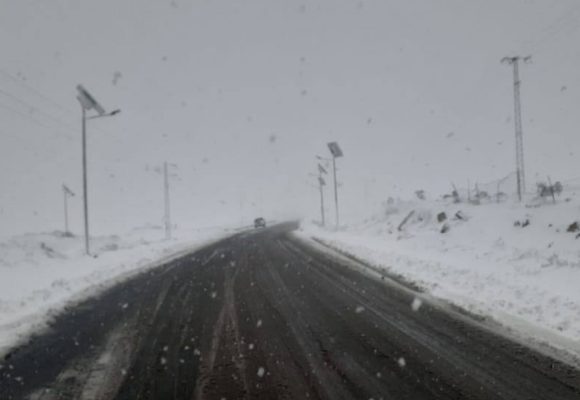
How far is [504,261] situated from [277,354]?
11.7m

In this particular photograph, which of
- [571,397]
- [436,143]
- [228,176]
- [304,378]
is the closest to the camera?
[571,397]

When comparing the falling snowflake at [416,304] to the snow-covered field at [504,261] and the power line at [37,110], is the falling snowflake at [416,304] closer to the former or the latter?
the snow-covered field at [504,261]

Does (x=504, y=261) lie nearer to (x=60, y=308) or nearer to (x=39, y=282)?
(x=60, y=308)

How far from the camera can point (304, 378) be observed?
5.89 meters

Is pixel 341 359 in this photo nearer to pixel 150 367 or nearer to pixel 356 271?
pixel 150 367

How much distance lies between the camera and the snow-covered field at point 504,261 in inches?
351

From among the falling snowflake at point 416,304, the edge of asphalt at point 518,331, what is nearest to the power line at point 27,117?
the falling snowflake at point 416,304

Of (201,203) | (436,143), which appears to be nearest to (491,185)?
(201,203)

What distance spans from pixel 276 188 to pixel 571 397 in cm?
16285

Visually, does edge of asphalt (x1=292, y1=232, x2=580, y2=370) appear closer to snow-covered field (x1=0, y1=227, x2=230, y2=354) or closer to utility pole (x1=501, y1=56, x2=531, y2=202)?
snow-covered field (x1=0, y1=227, x2=230, y2=354)

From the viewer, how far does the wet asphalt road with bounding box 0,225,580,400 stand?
558 cm

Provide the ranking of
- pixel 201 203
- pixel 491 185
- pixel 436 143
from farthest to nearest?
1. pixel 436 143
2. pixel 201 203
3. pixel 491 185

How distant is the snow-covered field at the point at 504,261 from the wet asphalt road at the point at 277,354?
0.99 metres

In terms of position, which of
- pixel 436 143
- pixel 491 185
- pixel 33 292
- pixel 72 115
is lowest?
pixel 33 292
